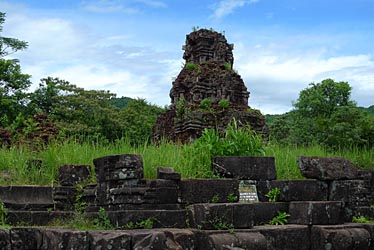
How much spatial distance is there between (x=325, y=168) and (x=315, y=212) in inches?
35.9

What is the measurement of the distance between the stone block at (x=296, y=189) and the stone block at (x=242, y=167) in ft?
0.45

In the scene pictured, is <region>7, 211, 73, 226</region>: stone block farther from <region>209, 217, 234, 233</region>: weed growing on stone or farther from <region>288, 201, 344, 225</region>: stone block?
<region>288, 201, 344, 225</region>: stone block

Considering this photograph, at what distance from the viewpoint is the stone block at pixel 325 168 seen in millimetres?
6785

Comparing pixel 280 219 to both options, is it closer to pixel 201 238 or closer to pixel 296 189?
pixel 296 189

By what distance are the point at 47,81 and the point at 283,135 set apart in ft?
63.4

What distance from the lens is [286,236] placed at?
589 cm

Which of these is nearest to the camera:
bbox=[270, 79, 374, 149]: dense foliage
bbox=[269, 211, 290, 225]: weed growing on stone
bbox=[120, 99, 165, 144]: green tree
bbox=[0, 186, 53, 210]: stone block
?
bbox=[0, 186, 53, 210]: stone block

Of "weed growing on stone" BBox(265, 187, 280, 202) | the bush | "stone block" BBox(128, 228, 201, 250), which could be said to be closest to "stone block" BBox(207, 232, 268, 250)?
"stone block" BBox(128, 228, 201, 250)

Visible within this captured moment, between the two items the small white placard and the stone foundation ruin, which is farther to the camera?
the small white placard

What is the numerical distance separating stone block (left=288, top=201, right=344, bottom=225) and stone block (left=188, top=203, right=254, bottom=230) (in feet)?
2.90

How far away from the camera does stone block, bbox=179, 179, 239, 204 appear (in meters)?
5.82

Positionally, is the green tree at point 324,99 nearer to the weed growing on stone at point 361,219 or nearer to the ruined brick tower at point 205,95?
the ruined brick tower at point 205,95

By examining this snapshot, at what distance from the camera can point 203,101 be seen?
57.8 ft

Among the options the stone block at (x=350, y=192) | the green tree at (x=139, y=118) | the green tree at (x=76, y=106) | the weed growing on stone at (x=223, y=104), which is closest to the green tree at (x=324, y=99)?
the green tree at (x=139, y=118)
